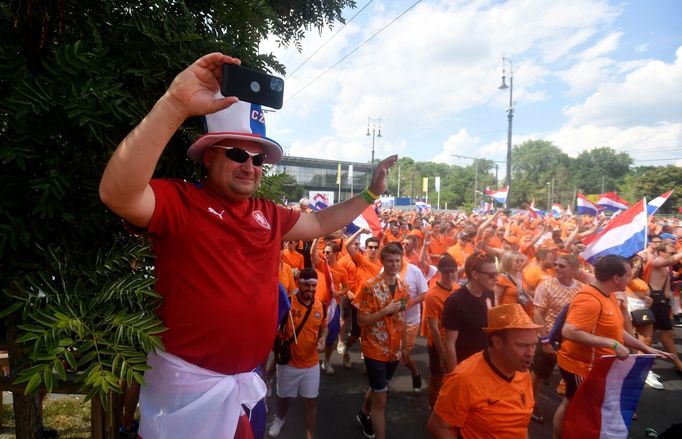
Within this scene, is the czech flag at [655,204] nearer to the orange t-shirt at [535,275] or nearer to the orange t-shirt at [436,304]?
the orange t-shirt at [535,275]

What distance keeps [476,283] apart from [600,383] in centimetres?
130

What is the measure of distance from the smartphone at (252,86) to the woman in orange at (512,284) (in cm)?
486

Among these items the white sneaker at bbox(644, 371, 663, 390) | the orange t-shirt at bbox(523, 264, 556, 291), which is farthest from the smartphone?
the white sneaker at bbox(644, 371, 663, 390)

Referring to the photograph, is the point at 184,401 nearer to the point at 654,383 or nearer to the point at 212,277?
the point at 212,277

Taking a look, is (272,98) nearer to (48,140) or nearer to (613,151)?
(48,140)

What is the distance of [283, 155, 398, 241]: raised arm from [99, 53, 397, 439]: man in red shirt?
337mm

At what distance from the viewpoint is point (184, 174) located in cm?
192

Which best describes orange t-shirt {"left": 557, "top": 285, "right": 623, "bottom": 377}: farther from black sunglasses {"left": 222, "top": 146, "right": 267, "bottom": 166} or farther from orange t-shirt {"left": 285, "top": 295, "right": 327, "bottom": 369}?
black sunglasses {"left": 222, "top": 146, "right": 267, "bottom": 166}

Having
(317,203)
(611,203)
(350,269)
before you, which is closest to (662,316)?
(350,269)

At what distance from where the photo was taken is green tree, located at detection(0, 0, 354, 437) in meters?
1.27

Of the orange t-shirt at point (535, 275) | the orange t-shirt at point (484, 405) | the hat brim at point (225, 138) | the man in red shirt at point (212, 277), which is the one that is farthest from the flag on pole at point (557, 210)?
the man in red shirt at point (212, 277)

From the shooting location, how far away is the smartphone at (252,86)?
1.25 m

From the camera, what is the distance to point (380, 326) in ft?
14.4

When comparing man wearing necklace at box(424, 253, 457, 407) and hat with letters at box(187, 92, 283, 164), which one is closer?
hat with letters at box(187, 92, 283, 164)
